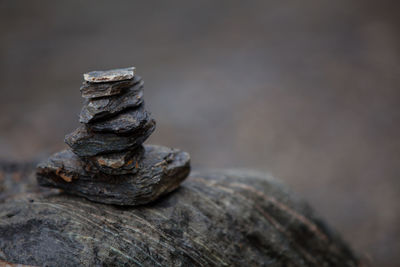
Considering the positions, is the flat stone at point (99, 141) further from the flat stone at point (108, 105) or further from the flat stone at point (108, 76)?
the flat stone at point (108, 76)

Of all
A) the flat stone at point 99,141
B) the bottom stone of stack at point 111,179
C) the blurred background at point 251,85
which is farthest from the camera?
the blurred background at point 251,85

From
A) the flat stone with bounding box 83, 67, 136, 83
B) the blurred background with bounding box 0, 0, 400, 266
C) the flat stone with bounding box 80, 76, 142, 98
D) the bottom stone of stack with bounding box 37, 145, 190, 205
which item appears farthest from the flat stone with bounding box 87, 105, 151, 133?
the blurred background with bounding box 0, 0, 400, 266

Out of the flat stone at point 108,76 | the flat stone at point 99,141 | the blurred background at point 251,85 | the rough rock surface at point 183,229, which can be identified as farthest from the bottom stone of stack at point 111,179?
the blurred background at point 251,85

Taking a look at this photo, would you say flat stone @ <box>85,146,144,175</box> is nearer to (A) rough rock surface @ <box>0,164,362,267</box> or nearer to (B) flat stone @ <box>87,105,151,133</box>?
(B) flat stone @ <box>87,105,151,133</box>

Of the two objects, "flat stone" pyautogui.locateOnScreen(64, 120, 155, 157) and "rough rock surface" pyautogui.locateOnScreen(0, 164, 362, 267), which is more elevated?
"flat stone" pyautogui.locateOnScreen(64, 120, 155, 157)

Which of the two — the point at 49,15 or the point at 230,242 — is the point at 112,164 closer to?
the point at 230,242

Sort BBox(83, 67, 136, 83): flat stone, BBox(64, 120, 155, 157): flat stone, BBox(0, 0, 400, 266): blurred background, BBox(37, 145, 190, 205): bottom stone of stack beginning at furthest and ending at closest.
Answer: BBox(0, 0, 400, 266): blurred background → BBox(37, 145, 190, 205): bottom stone of stack → BBox(64, 120, 155, 157): flat stone → BBox(83, 67, 136, 83): flat stone

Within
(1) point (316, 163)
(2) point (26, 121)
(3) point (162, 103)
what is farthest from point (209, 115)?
(2) point (26, 121)

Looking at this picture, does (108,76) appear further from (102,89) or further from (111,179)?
(111,179)
